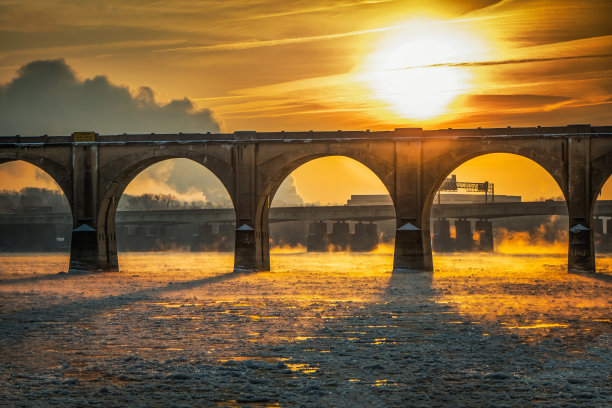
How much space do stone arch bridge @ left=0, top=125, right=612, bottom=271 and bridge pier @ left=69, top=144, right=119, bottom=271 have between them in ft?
0.19

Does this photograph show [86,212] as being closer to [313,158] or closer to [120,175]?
[120,175]

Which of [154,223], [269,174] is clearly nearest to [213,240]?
[154,223]

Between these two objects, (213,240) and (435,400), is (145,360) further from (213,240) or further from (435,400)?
(213,240)

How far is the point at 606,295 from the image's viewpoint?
32.4 metres

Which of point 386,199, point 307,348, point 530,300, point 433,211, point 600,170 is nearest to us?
point 307,348

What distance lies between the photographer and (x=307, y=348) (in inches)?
752

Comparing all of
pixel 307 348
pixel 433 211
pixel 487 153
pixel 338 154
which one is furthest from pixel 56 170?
pixel 433 211

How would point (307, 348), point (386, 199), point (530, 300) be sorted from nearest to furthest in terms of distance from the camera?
1. point (307, 348)
2. point (530, 300)
3. point (386, 199)

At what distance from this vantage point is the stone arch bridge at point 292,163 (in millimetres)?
43281

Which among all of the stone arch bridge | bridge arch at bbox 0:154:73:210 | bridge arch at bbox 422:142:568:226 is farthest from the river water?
bridge arch at bbox 0:154:73:210

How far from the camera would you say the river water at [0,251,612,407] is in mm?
14648

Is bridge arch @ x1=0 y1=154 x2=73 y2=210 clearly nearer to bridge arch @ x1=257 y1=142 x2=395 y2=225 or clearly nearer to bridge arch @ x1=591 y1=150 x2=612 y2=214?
bridge arch @ x1=257 y1=142 x2=395 y2=225

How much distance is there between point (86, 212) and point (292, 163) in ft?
41.2

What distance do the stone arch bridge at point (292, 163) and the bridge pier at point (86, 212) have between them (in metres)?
0.06
